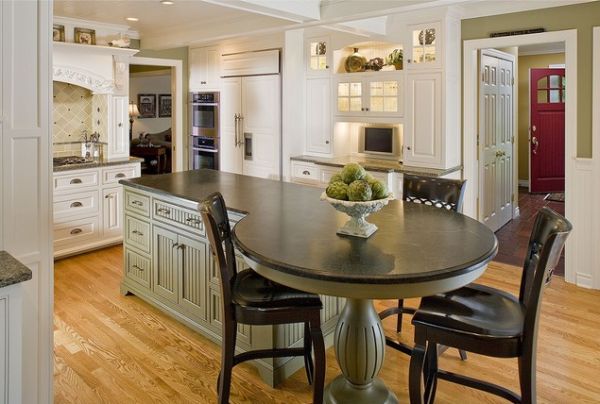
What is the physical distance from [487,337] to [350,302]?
62cm

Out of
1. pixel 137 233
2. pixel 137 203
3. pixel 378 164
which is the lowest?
pixel 137 233

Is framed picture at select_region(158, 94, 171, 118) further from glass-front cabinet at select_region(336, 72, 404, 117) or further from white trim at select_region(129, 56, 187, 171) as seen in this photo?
glass-front cabinet at select_region(336, 72, 404, 117)

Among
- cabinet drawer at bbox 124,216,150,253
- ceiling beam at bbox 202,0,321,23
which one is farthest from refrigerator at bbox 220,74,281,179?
cabinet drawer at bbox 124,216,150,253

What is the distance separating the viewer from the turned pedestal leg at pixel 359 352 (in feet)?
6.93

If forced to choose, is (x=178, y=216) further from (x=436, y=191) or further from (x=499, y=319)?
(x=499, y=319)

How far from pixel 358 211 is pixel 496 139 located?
13.5 feet

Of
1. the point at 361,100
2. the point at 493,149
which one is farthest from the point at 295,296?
the point at 493,149

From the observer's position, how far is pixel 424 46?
4.56m

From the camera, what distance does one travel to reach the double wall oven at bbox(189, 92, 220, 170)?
6.39m

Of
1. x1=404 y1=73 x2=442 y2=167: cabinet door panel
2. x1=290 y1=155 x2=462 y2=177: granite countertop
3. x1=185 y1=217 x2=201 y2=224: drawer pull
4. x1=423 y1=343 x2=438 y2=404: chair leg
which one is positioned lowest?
x1=423 y1=343 x2=438 y2=404: chair leg

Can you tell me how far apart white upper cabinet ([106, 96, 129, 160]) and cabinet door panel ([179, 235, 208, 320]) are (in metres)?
2.72

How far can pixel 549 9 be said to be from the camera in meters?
4.08

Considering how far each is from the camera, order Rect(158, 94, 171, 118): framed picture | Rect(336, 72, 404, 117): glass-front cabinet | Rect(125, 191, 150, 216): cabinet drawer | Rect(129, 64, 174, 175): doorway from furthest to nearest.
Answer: Rect(158, 94, 171, 118): framed picture
Rect(129, 64, 174, 175): doorway
Rect(336, 72, 404, 117): glass-front cabinet
Rect(125, 191, 150, 216): cabinet drawer

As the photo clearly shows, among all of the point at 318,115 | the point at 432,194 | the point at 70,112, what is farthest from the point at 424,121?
the point at 70,112
